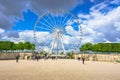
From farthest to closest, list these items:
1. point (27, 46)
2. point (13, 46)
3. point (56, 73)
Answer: point (27, 46) → point (13, 46) → point (56, 73)

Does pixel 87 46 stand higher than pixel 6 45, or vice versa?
pixel 6 45

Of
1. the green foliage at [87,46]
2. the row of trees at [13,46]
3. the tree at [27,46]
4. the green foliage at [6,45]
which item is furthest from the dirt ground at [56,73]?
the green foliage at [87,46]

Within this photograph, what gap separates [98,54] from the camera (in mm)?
81812

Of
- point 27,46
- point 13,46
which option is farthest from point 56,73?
point 27,46

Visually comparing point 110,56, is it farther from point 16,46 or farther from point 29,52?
point 16,46

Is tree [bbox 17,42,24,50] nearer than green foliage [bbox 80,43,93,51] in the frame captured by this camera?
Yes

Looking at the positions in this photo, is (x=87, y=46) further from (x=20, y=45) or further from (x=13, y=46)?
(x=13, y=46)

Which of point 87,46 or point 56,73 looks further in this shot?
point 87,46

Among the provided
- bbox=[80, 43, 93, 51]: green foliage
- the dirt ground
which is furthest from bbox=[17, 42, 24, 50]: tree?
the dirt ground

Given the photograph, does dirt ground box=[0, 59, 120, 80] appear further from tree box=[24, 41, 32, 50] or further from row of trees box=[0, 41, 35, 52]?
tree box=[24, 41, 32, 50]

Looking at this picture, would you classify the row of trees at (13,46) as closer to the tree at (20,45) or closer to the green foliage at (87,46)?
the tree at (20,45)

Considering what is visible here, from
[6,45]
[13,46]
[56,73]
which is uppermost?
[6,45]

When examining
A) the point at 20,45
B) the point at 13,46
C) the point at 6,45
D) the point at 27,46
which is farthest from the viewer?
the point at 27,46

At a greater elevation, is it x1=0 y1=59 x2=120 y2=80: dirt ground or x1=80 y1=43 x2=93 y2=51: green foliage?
x1=80 y1=43 x2=93 y2=51: green foliage
